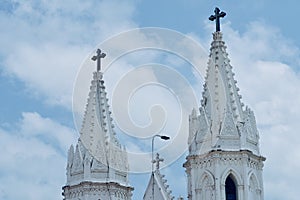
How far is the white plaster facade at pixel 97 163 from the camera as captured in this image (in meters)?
34.0

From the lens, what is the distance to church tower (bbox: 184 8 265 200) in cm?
3008

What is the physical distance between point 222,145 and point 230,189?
5.48 ft

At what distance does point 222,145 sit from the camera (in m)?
30.5

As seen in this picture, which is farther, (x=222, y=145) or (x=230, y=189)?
(x=222, y=145)

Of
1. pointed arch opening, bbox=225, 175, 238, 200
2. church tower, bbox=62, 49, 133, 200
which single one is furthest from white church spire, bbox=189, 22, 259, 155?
church tower, bbox=62, 49, 133, 200

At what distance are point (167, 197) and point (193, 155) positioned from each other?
6.57ft

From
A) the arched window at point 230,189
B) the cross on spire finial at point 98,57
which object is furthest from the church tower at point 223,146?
the cross on spire finial at point 98,57

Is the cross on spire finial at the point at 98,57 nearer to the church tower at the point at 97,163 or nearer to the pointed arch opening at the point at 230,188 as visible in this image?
the church tower at the point at 97,163

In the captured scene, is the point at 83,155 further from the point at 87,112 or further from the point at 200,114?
the point at 200,114

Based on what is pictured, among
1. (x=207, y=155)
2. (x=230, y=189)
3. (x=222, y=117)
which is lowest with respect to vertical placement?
(x=230, y=189)


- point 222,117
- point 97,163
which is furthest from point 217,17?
point 97,163

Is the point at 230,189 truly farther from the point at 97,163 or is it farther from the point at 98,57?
the point at 98,57

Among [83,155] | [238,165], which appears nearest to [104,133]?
[83,155]

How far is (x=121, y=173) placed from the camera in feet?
115
